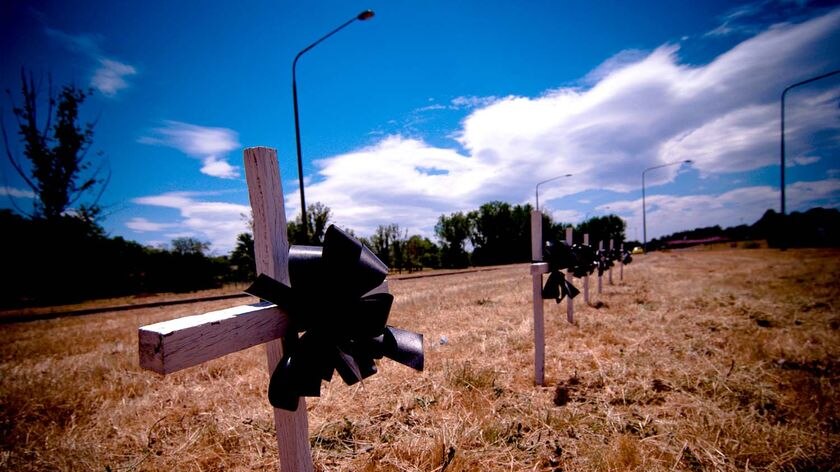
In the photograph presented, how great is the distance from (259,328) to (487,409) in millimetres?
2590

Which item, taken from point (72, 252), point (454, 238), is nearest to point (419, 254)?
point (454, 238)

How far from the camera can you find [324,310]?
3.65ft

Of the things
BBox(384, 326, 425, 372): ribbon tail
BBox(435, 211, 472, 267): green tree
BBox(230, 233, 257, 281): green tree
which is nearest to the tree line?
BBox(230, 233, 257, 281): green tree

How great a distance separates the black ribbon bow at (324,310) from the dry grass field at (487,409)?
159 centimetres

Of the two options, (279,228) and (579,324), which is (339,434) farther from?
(579,324)

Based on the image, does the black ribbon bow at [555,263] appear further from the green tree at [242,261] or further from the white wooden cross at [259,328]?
the green tree at [242,261]

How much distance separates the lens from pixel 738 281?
12680 mm

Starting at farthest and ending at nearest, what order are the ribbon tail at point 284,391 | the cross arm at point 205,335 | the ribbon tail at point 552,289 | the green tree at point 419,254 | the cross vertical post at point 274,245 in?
the green tree at point 419,254 < the ribbon tail at point 552,289 < the cross vertical post at point 274,245 < the ribbon tail at point 284,391 < the cross arm at point 205,335

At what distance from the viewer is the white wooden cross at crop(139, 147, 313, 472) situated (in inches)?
35.1

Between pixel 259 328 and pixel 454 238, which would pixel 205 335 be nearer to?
pixel 259 328

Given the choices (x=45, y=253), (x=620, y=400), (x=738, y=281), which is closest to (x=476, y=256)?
(x=738, y=281)

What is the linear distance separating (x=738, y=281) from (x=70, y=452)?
1854 cm

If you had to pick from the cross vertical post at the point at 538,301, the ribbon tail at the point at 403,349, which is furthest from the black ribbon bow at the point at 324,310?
the cross vertical post at the point at 538,301

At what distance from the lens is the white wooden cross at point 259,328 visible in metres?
0.89
